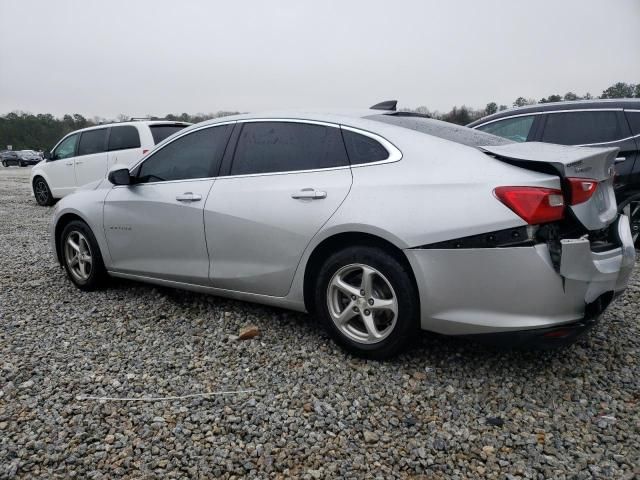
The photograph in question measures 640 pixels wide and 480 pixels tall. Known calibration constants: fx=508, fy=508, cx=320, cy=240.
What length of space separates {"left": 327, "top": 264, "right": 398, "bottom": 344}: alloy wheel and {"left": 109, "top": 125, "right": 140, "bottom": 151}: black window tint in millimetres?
7967

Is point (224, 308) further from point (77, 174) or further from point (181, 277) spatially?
point (77, 174)

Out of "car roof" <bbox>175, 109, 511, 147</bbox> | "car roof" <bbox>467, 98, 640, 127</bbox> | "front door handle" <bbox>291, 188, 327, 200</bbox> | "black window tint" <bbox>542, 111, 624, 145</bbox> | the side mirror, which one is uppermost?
"car roof" <bbox>175, 109, 511, 147</bbox>

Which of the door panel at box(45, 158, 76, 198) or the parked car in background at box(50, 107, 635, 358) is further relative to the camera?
the door panel at box(45, 158, 76, 198)

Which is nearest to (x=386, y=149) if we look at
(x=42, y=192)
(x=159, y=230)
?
(x=159, y=230)

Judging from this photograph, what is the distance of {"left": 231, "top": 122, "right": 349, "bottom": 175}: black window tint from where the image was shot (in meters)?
Result: 3.16

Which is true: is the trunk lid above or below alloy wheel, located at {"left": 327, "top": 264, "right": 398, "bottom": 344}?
above

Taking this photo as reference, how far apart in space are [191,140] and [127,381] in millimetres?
1884

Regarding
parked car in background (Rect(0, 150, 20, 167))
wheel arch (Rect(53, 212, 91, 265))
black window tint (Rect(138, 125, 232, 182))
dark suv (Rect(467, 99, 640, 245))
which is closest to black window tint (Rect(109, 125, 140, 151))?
wheel arch (Rect(53, 212, 91, 265))

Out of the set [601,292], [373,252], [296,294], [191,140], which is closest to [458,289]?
[373,252]

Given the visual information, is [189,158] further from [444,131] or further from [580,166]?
[580,166]

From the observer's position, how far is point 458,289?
103 inches

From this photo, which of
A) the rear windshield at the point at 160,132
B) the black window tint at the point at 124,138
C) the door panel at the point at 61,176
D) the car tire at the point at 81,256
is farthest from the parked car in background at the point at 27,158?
the car tire at the point at 81,256

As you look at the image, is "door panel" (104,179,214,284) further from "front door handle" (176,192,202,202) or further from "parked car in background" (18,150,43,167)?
"parked car in background" (18,150,43,167)

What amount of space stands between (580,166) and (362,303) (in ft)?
4.43
